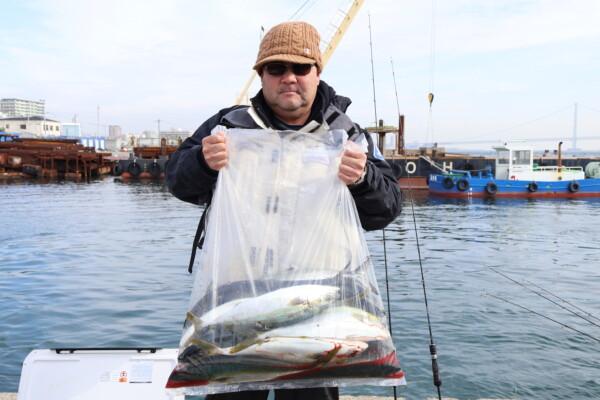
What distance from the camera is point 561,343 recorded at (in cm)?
696

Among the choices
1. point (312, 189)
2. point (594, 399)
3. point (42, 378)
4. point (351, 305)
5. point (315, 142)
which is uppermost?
point (315, 142)

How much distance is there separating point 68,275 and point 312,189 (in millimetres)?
9783

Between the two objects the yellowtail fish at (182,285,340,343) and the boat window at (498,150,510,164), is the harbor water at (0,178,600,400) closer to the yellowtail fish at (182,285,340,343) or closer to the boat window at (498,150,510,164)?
the yellowtail fish at (182,285,340,343)

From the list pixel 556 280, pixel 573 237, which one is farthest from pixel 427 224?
pixel 556 280

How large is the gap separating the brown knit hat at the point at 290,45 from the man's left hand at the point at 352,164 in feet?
1.42

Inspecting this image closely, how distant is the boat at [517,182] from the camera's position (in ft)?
101

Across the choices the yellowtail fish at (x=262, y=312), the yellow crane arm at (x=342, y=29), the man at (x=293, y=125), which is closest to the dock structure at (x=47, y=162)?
the yellow crane arm at (x=342, y=29)

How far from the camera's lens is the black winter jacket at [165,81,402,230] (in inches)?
92.6

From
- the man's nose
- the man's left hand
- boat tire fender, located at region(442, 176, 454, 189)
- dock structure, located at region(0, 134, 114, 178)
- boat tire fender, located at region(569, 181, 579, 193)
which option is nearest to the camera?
the man's left hand

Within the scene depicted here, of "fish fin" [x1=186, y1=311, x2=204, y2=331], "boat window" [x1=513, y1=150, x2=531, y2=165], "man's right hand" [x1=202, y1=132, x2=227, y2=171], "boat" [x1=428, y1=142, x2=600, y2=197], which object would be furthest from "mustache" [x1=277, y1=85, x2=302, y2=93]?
"boat window" [x1=513, y1=150, x2=531, y2=165]

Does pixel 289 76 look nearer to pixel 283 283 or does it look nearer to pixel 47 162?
pixel 283 283

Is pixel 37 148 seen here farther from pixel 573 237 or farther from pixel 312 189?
pixel 312 189

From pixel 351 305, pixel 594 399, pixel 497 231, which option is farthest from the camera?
pixel 497 231

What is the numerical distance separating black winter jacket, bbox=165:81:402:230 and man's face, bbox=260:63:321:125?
8cm
